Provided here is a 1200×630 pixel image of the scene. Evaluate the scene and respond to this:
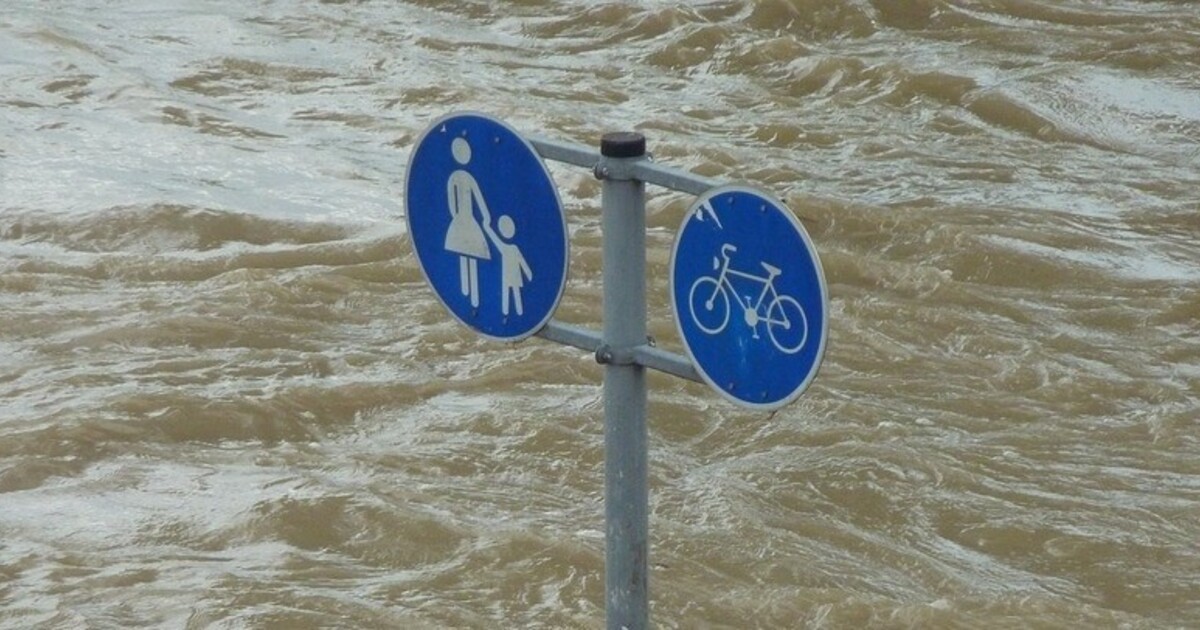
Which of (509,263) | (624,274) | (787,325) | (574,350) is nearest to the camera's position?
(787,325)

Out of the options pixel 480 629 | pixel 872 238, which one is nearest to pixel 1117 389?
pixel 872 238

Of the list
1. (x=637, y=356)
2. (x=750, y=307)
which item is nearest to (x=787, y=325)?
(x=750, y=307)

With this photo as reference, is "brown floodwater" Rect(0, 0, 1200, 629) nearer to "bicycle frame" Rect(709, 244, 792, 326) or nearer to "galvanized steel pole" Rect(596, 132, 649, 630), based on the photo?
"galvanized steel pole" Rect(596, 132, 649, 630)

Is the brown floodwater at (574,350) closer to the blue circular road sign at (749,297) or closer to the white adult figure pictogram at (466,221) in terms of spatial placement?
the white adult figure pictogram at (466,221)

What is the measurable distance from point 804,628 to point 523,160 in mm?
2427

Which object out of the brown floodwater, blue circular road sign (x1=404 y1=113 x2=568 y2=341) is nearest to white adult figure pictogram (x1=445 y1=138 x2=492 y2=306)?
blue circular road sign (x1=404 y1=113 x2=568 y2=341)

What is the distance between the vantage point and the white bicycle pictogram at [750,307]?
2.28 m

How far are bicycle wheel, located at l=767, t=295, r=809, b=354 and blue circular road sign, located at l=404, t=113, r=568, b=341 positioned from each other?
0.32 meters

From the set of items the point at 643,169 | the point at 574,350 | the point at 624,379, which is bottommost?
the point at 574,350

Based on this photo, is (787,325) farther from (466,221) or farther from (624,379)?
(466,221)

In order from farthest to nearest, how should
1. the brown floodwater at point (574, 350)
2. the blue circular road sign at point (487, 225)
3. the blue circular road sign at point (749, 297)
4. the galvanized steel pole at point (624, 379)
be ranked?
the brown floodwater at point (574, 350) → the blue circular road sign at point (487, 225) → the galvanized steel pole at point (624, 379) → the blue circular road sign at point (749, 297)

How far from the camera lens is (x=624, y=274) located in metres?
2.40

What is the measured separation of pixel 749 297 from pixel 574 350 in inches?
159

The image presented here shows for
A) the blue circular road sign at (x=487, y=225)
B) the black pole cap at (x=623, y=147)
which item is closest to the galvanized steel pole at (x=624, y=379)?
the black pole cap at (x=623, y=147)
